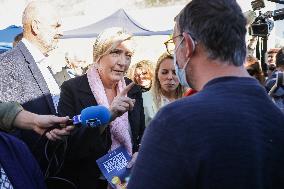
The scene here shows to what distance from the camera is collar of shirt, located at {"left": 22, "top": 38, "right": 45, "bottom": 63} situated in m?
2.68

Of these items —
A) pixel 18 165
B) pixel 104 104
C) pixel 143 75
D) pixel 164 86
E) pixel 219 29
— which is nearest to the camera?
pixel 219 29

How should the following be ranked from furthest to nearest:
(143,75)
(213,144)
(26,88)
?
(143,75), (26,88), (213,144)

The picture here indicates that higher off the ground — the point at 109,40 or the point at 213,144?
the point at 109,40

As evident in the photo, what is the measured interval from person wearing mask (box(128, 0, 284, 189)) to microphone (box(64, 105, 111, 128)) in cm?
66

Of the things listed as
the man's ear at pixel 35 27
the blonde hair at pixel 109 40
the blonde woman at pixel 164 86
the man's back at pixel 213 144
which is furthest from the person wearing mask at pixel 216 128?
the blonde woman at pixel 164 86

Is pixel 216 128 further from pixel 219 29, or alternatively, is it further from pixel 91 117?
pixel 91 117

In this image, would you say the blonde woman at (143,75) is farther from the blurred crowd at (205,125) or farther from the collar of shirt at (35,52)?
the blurred crowd at (205,125)

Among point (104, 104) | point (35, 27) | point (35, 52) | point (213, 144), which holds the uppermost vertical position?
point (35, 27)

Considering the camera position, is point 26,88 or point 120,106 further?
point 26,88

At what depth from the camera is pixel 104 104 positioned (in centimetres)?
251

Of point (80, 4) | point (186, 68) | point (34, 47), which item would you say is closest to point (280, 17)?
point (34, 47)

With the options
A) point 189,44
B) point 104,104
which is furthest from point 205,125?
point 104,104

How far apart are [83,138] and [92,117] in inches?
14.8

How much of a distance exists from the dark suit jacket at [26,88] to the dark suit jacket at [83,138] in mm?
119
